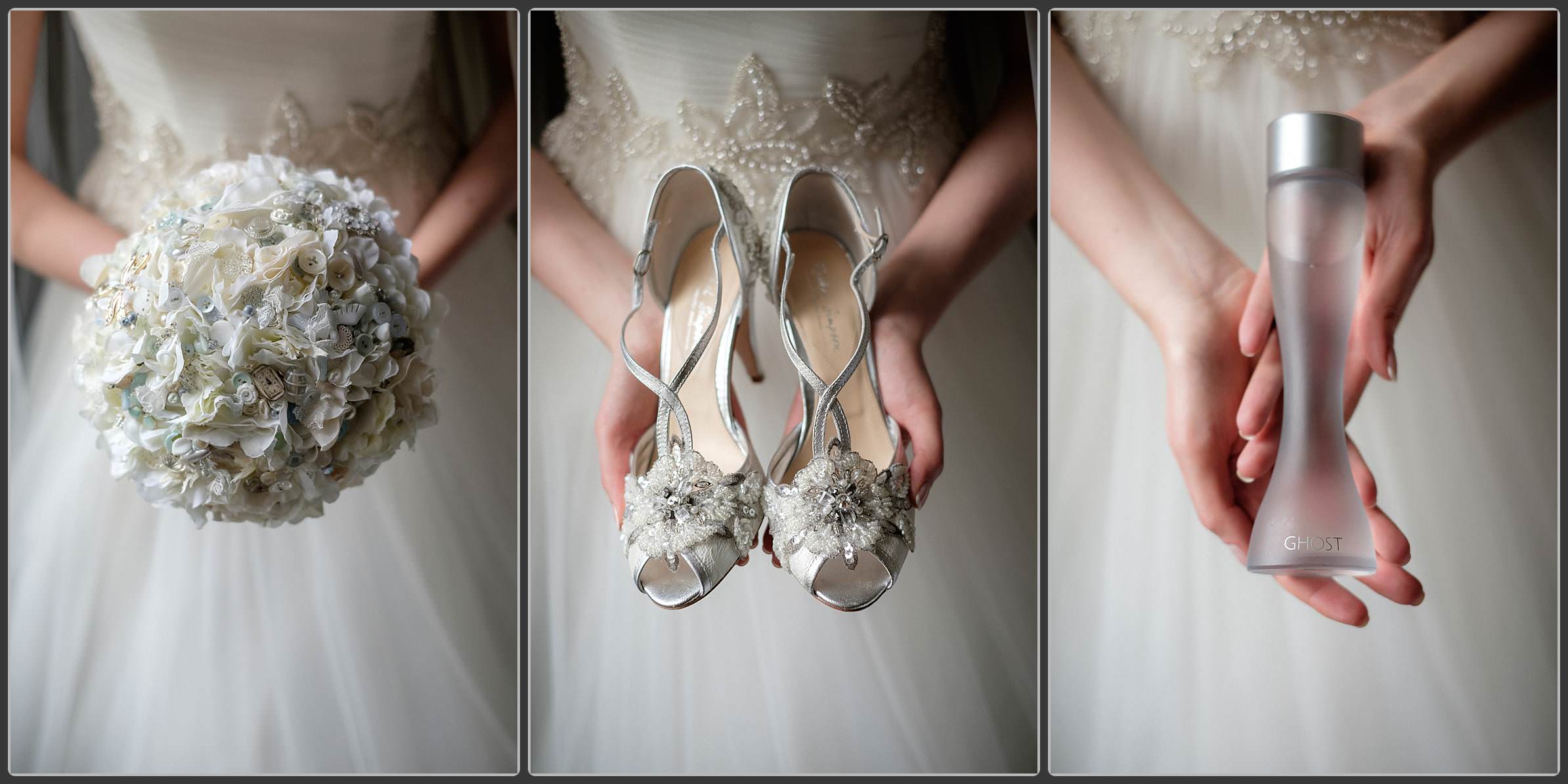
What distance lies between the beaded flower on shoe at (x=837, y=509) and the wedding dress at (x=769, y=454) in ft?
0.66

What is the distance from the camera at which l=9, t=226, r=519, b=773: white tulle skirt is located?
1.13m

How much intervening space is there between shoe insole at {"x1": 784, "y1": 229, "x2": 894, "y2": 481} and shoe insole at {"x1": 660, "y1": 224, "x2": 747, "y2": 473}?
0.08 m

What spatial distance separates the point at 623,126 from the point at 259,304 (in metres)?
0.50

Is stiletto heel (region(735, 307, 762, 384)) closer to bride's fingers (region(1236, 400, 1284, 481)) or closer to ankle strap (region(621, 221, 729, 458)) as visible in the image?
ankle strap (region(621, 221, 729, 458))

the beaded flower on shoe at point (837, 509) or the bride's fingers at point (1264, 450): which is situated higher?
the bride's fingers at point (1264, 450)

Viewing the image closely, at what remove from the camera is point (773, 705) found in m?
1.10

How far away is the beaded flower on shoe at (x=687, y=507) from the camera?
0.89 metres

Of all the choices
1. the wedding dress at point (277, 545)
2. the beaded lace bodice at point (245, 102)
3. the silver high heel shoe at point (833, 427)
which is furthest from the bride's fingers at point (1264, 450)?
the beaded lace bodice at point (245, 102)

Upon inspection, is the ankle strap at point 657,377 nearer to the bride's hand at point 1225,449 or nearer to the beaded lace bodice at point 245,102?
the beaded lace bodice at point 245,102

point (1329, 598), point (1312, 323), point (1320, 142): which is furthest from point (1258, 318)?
point (1329, 598)

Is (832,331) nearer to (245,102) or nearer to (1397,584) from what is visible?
(1397,584)

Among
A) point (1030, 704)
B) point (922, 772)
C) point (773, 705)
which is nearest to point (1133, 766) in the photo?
point (1030, 704)

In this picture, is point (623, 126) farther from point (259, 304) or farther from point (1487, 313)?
point (1487, 313)

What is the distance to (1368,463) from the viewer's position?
1.06 meters
